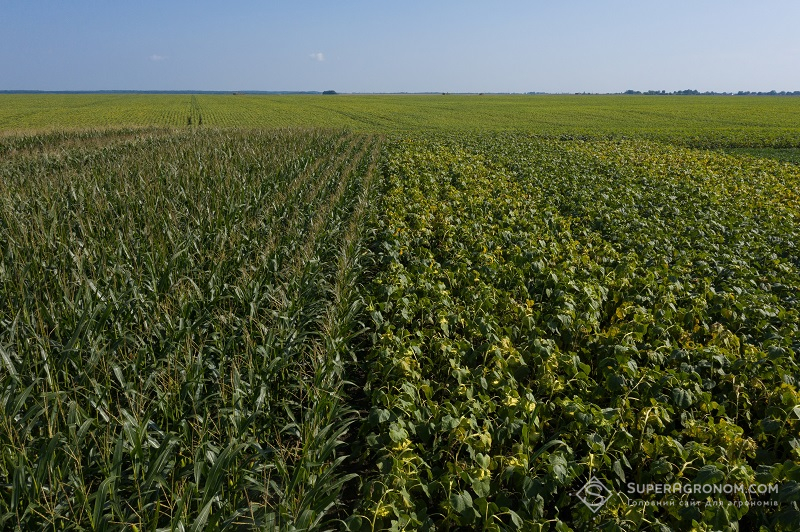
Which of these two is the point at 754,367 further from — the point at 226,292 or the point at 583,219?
the point at 583,219

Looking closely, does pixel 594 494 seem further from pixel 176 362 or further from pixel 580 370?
pixel 176 362

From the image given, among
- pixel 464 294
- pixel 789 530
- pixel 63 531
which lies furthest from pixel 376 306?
pixel 789 530

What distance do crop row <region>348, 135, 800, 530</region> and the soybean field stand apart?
27mm

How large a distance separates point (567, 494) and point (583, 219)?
8.62 m

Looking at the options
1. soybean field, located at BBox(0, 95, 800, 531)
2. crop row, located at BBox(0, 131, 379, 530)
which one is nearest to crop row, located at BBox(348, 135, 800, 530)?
soybean field, located at BBox(0, 95, 800, 531)

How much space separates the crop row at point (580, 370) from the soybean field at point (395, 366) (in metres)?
0.03

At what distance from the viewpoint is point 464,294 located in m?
6.22

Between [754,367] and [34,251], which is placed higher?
[34,251]

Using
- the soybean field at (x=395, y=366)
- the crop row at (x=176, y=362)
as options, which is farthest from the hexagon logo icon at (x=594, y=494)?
the crop row at (x=176, y=362)

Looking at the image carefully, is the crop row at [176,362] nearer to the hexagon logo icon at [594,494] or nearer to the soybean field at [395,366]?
the soybean field at [395,366]

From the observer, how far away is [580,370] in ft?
15.7

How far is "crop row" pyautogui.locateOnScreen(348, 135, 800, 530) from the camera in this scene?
121 inches

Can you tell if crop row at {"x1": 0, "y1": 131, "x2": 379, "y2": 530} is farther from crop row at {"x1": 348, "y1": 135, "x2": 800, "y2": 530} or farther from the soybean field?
crop row at {"x1": 348, "y1": 135, "x2": 800, "y2": 530}

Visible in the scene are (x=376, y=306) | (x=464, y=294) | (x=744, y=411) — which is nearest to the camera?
(x=744, y=411)
